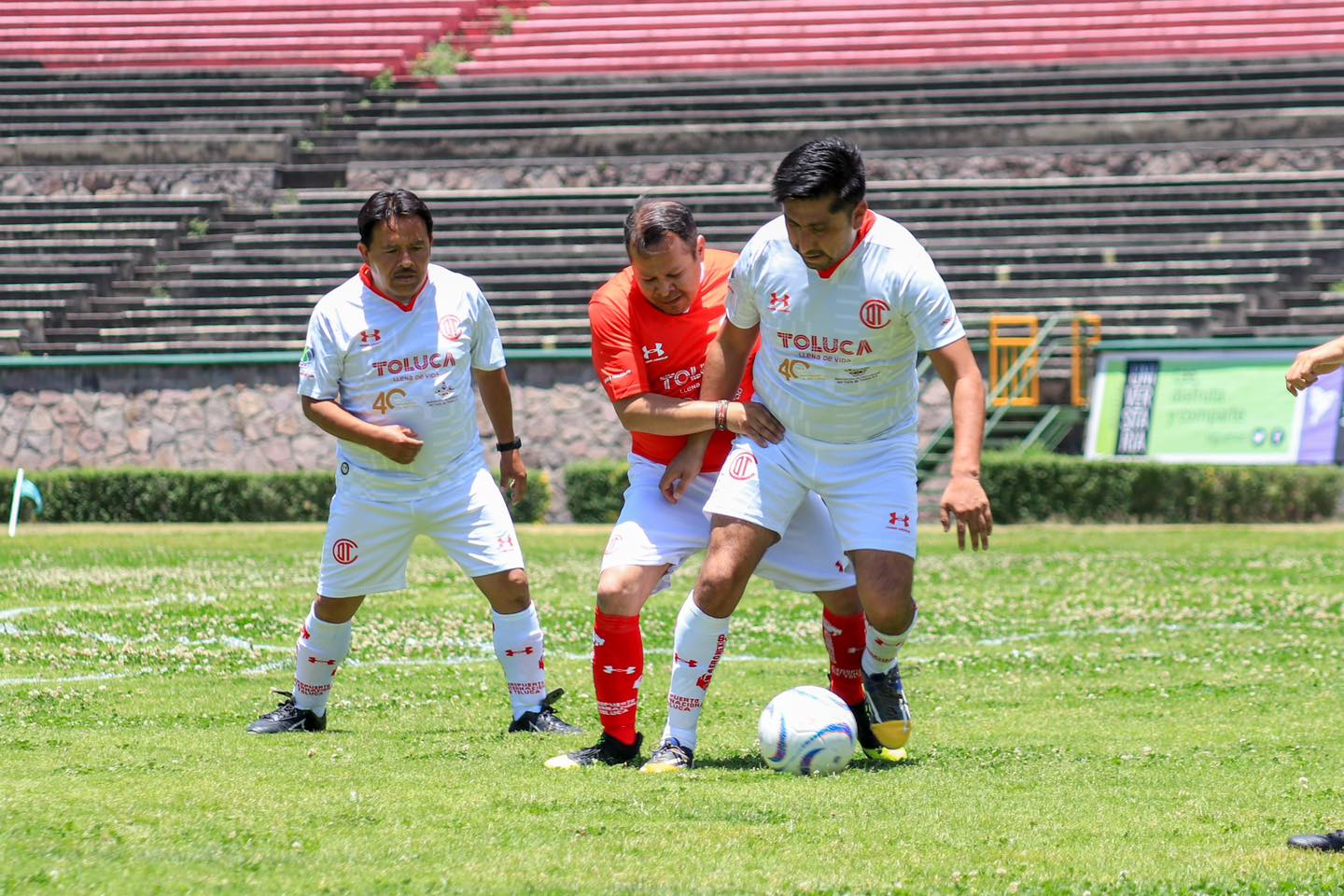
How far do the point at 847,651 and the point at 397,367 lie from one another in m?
2.30

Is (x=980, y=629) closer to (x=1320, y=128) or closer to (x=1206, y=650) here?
(x=1206, y=650)

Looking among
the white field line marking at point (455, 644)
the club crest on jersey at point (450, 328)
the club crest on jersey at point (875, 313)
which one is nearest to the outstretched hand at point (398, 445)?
the club crest on jersey at point (450, 328)

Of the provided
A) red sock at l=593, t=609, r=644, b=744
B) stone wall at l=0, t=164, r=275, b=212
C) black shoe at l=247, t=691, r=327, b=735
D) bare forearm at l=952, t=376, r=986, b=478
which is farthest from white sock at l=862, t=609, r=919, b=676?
stone wall at l=0, t=164, r=275, b=212

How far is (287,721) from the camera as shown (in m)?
7.67

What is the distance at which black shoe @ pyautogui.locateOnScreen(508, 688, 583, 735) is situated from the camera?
25.1ft

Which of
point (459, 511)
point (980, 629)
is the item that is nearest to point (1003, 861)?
point (459, 511)

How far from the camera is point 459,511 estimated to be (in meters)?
7.68

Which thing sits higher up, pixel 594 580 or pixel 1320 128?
pixel 1320 128

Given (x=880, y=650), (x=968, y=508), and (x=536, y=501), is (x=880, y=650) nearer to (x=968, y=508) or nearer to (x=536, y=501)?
(x=968, y=508)

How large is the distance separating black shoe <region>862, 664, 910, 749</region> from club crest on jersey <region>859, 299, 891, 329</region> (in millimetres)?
1394

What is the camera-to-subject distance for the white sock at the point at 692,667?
676 cm

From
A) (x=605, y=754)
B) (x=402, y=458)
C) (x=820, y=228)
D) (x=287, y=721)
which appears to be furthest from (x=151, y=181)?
(x=820, y=228)

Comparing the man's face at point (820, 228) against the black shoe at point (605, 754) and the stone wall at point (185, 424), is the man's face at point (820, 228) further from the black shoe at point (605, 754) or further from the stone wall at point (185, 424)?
the stone wall at point (185, 424)

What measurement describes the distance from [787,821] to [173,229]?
83.8ft
